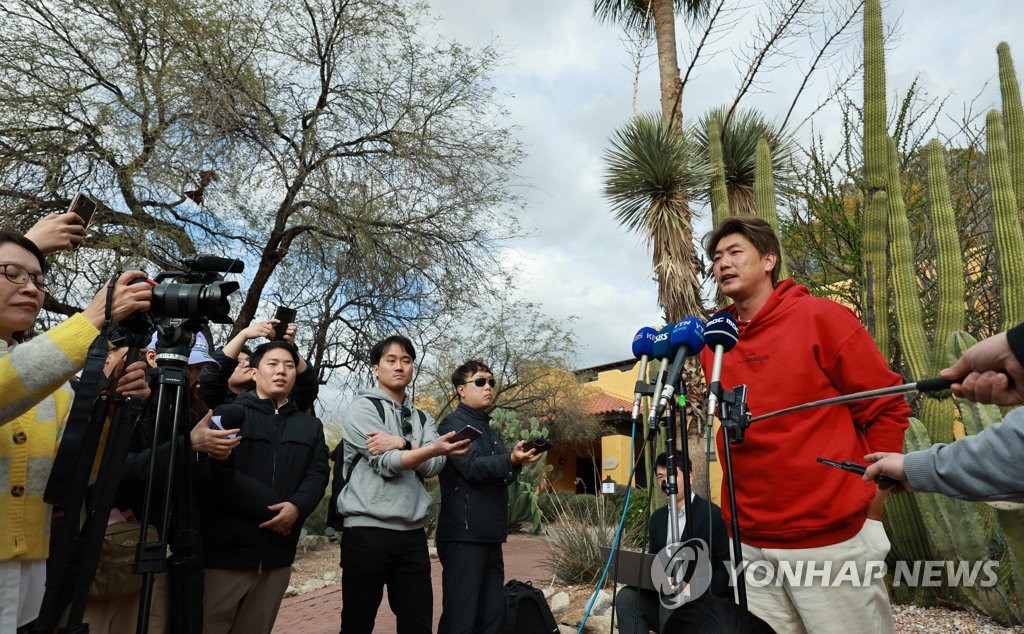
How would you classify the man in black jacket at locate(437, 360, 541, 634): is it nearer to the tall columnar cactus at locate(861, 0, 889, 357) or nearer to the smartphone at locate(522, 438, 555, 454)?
the smartphone at locate(522, 438, 555, 454)

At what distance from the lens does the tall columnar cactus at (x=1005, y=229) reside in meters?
5.99

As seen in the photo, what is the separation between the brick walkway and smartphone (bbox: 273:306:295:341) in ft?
12.8

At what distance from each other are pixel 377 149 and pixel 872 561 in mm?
10311

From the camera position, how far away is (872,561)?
7.87ft

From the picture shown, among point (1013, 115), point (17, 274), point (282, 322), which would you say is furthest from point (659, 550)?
point (1013, 115)

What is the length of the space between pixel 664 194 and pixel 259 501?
24.5 ft

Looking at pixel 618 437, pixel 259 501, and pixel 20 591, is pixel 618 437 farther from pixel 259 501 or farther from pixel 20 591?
pixel 20 591

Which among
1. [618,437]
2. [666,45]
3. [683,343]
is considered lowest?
[683,343]

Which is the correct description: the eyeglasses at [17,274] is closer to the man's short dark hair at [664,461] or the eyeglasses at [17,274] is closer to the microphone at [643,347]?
the microphone at [643,347]

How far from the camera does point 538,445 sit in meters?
3.97

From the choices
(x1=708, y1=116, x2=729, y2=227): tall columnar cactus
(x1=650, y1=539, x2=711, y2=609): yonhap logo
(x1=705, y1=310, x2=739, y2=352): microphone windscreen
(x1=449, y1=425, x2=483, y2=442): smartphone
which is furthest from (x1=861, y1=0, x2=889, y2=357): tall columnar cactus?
(x1=705, y1=310, x2=739, y2=352): microphone windscreen

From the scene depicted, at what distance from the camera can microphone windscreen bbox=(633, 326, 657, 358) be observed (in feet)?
7.98

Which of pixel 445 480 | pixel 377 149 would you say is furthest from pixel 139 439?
pixel 377 149

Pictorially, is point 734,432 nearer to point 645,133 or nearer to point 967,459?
point 967,459
